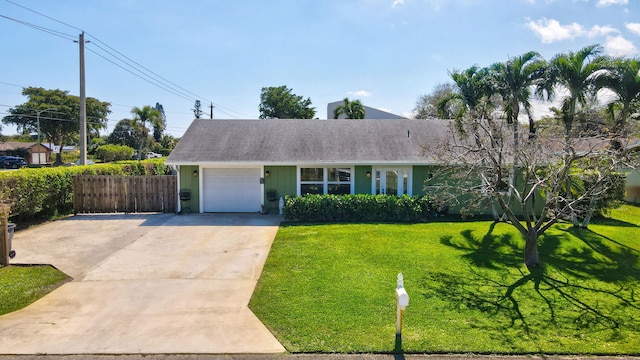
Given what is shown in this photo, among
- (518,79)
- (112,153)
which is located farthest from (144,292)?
(112,153)

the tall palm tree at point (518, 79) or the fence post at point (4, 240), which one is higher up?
the tall palm tree at point (518, 79)

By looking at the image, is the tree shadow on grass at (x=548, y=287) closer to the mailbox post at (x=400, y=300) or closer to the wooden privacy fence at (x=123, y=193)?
the mailbox post at (x=400, y=300)

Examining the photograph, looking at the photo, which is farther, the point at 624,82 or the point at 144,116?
the point at 144,116

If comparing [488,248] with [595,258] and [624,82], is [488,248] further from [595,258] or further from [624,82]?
[624,82]

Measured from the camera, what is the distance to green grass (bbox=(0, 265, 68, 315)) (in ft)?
21.1

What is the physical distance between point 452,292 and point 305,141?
10.6 m

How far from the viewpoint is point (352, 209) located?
13.4 metres

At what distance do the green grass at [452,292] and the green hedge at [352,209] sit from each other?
178 cm

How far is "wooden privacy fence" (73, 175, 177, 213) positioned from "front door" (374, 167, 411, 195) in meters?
8.44

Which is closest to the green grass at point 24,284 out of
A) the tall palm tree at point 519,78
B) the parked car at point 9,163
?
the tall palm tree at point 519,78

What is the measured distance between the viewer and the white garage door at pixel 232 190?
598 inches

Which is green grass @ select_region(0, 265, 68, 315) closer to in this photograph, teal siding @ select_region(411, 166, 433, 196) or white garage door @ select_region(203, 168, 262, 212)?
white garage door @ select_region(203, 168, 262, 212)

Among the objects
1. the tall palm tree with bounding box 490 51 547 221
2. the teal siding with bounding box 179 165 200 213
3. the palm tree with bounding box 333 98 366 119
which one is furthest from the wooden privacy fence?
the palm tree with bounding box 333 98 366 119

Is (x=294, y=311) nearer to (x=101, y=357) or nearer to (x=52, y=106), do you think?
(x=101, y=357)
